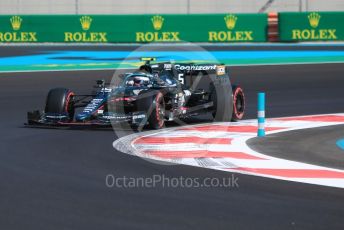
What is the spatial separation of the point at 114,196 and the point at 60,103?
6.18 metres

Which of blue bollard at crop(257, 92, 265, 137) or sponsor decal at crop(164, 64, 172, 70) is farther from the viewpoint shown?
sponsor decal at crop(164, 64, 172, 70)

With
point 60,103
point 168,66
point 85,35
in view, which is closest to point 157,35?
point 85,35

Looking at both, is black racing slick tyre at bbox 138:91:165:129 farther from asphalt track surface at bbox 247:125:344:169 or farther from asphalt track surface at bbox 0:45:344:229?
asphalt track surface at bbox 247:125:344:169

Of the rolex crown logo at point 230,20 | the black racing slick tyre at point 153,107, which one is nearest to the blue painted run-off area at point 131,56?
the rolex crown logo at point 230,20

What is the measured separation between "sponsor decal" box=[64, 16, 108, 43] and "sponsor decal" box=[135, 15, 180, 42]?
1.64 meters

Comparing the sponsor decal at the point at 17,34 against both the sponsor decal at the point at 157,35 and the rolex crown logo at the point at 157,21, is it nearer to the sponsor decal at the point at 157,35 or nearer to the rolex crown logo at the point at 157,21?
the sponsor decal at the point at 157,35

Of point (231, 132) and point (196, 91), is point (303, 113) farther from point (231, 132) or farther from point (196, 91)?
point (231, 132)

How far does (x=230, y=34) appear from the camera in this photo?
120 feet

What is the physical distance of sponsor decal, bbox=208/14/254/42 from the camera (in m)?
36.3

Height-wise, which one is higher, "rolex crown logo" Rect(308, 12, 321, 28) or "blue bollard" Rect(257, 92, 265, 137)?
"rolex crown logo" Rect(308, 12, 321, 28)

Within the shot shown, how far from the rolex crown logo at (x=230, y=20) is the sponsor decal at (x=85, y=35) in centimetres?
545

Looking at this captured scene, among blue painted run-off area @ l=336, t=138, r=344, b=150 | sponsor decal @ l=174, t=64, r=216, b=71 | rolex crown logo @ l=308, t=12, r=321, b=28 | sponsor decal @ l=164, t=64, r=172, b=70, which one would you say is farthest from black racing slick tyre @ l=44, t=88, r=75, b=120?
rolex crown logo @ l=308, t=12, r=321, b=28

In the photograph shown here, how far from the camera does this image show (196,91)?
14.7 m

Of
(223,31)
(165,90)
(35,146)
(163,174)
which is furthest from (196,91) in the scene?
(223,31)
